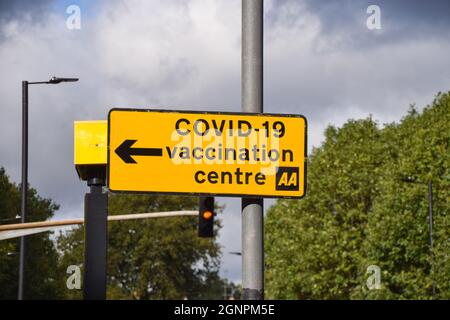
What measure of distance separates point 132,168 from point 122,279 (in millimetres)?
94906

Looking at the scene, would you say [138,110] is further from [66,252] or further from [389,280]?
[66,252]

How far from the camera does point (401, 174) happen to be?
5888cm

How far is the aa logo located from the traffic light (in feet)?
3.23

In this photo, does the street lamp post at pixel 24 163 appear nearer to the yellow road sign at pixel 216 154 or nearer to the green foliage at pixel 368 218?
the green foliage at pixel 368 218

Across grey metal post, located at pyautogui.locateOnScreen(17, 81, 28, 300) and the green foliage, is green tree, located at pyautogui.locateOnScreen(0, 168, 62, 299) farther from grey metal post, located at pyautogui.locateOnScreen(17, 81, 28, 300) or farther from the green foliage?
grey metal post, located at pyautogui.locateOnScreen(17, 81, 28, 300)

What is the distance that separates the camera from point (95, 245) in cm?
945

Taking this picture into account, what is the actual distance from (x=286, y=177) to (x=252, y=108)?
28.0 inches

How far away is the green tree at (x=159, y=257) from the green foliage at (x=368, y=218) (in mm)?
19025

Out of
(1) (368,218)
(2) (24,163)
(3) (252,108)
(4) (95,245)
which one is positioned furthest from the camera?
(1) (368,218)

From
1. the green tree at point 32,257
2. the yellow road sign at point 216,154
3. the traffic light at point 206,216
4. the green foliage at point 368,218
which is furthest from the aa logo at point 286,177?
the green tree at point 32,257

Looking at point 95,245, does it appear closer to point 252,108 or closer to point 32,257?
point 252,108

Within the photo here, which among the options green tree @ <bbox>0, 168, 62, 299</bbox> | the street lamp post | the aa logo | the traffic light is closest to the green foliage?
green tree @ <bbox>0, 168, 62, 299</bbox>

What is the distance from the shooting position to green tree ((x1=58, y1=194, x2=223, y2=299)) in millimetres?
102562

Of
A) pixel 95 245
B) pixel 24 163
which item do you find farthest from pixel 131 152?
pixel 24 163
